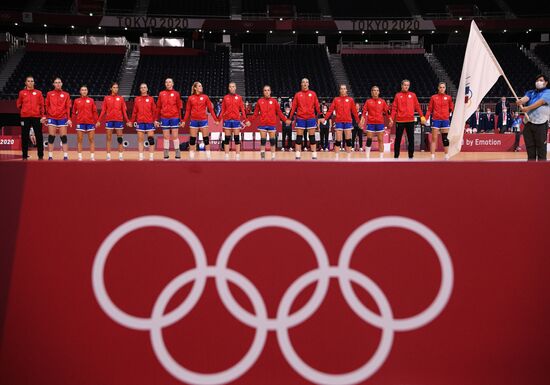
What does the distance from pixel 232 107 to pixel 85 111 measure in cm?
416

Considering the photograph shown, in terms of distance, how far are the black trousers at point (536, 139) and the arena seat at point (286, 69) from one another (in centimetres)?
2104

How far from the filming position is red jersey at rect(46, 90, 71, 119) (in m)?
13.3

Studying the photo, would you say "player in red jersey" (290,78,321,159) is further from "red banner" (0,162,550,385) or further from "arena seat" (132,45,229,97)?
"arena seat" (132,45,229,97)

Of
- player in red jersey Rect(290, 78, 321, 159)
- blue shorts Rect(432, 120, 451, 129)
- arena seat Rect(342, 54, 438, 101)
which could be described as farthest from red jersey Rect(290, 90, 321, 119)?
arena seat Rect(342, 54, 438, 101)

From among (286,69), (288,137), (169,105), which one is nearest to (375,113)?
(169,105)

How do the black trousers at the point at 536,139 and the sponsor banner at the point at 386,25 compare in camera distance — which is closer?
the black trousers at the point at 536,139

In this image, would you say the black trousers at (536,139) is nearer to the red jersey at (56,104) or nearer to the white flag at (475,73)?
the white flag at (475,73)

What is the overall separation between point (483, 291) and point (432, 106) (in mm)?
11629

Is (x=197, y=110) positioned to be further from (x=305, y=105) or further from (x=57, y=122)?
(x=57, y=122)

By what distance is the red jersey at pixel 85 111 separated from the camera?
13.6m

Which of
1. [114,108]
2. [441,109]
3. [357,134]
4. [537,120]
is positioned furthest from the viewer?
[357,134]

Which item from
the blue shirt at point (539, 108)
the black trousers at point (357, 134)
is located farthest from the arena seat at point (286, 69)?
the blue shirt at point (539, 108)

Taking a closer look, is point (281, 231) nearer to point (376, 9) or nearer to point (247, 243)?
point (247, 243)

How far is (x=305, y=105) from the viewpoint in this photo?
1329cm
